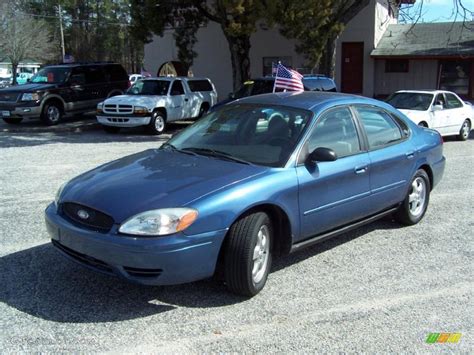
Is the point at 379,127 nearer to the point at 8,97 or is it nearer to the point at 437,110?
the point at 437,110

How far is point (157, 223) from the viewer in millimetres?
3758

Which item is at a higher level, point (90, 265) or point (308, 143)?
point (308, 143)

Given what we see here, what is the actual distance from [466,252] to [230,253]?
2.74 metres

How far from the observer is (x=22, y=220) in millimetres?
6324

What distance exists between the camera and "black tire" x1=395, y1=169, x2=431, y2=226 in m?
6.04

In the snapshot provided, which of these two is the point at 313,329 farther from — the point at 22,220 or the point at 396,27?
the point at 396,27

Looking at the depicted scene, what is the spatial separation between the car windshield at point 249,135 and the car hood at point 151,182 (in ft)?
0.63

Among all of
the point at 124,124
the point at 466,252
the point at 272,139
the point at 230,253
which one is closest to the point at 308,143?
the point at 272,139

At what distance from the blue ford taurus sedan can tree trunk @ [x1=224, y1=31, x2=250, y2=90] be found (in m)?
12.9

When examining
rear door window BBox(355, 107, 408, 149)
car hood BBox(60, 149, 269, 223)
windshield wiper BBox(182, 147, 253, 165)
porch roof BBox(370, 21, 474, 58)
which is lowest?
car hood BBox(60, 149, 269, 223)

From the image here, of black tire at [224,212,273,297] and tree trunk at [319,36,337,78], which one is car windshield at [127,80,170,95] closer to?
tree trunk at [319,36,337,78]

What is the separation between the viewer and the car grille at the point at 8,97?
1680cm

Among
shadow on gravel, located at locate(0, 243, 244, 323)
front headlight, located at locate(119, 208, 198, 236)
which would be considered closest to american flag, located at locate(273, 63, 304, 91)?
shadow on gravel, located at locate(0, 243, 244, 323)

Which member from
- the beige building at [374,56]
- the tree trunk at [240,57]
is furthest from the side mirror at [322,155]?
the beige building at [374,56]
